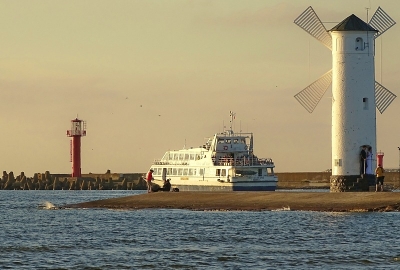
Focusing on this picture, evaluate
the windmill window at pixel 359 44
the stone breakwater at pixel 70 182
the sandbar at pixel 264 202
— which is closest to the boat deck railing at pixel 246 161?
the sandbar at pixel 264 202

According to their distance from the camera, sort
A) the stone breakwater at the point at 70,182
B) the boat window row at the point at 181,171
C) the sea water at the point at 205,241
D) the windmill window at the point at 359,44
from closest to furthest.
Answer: the sea water at the point at 205,241, the windmill window at the point at 359,44, the boat window row at the point at 181,171, the stone breakwater at the point at 70,182

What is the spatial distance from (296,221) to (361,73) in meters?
11.5

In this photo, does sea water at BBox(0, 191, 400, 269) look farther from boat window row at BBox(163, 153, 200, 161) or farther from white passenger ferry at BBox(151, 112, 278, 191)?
boat window row at BBox(163, 153, 200, 161)

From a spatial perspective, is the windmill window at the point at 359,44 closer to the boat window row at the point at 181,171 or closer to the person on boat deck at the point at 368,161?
the person on boat deck at the point at 368,161

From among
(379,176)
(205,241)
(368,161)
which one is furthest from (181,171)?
(205,241)

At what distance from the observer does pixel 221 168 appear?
7438cm

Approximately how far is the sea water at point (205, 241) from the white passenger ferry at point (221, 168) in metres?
26.8

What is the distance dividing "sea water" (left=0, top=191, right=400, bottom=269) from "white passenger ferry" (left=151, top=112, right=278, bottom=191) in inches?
1056

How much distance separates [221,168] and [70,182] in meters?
41.6

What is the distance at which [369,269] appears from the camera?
85.7 feet

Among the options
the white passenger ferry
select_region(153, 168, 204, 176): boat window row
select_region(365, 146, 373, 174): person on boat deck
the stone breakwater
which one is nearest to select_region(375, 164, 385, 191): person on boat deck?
select_region(365, 146, 373, 174): person on boat deck

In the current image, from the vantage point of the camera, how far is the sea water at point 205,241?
2766cm

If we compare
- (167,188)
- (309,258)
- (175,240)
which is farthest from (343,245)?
(167,188)

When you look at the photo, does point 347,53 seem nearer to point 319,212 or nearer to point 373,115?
point 373,115
